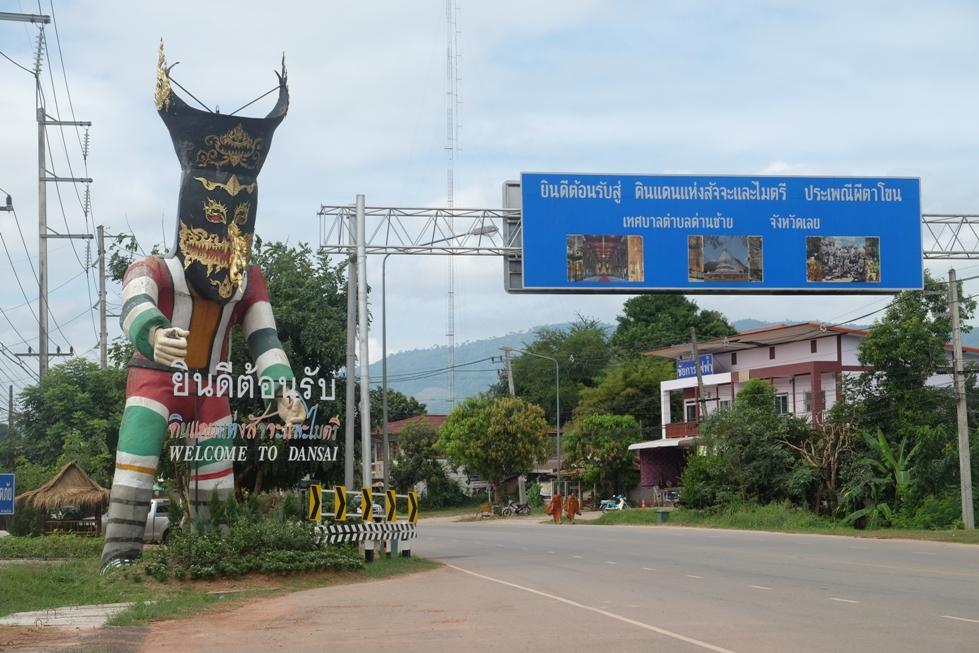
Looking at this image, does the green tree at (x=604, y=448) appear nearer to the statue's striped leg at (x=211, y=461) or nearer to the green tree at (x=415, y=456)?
the green tree at (x=415, y=456)

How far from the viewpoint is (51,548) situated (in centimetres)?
2591

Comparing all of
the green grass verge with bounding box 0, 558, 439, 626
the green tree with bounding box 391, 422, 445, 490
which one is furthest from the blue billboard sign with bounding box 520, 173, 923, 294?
the green tree with bounding box 391, 422, 445, 490

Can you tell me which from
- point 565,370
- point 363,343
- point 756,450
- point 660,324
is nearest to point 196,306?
point 363,343

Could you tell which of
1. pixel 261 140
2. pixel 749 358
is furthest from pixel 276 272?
pixel 749 358

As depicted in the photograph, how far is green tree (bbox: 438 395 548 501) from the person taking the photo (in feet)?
191

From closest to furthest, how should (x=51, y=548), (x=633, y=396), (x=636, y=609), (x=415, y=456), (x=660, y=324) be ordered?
(x=636, y=609) < (x=51, y=548) < (x=633, y=396) < (x=415, y=456) < (x=660, y=324)

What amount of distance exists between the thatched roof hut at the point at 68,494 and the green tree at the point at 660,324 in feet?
166

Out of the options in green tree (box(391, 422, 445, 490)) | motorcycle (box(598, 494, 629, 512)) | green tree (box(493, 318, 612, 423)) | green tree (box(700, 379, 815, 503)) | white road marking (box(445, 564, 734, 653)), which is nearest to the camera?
white road marking (box(445, 564, 734, 653))

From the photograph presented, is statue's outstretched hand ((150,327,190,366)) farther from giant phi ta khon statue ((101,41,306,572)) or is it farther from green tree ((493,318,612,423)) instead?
green tree ((493,318,612,423))

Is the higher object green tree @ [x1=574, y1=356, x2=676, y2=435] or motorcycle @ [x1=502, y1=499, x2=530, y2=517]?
green tree @ [x1=574, y1=356, x2=676, y2=435]

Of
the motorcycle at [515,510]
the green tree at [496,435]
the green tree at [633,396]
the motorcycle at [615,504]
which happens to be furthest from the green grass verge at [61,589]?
the green tree at [633,396]

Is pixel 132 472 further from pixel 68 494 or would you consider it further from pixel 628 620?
pixel 68 494

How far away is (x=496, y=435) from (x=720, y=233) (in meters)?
34.1

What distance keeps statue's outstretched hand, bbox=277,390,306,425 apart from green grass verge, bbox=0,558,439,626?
2.61m
